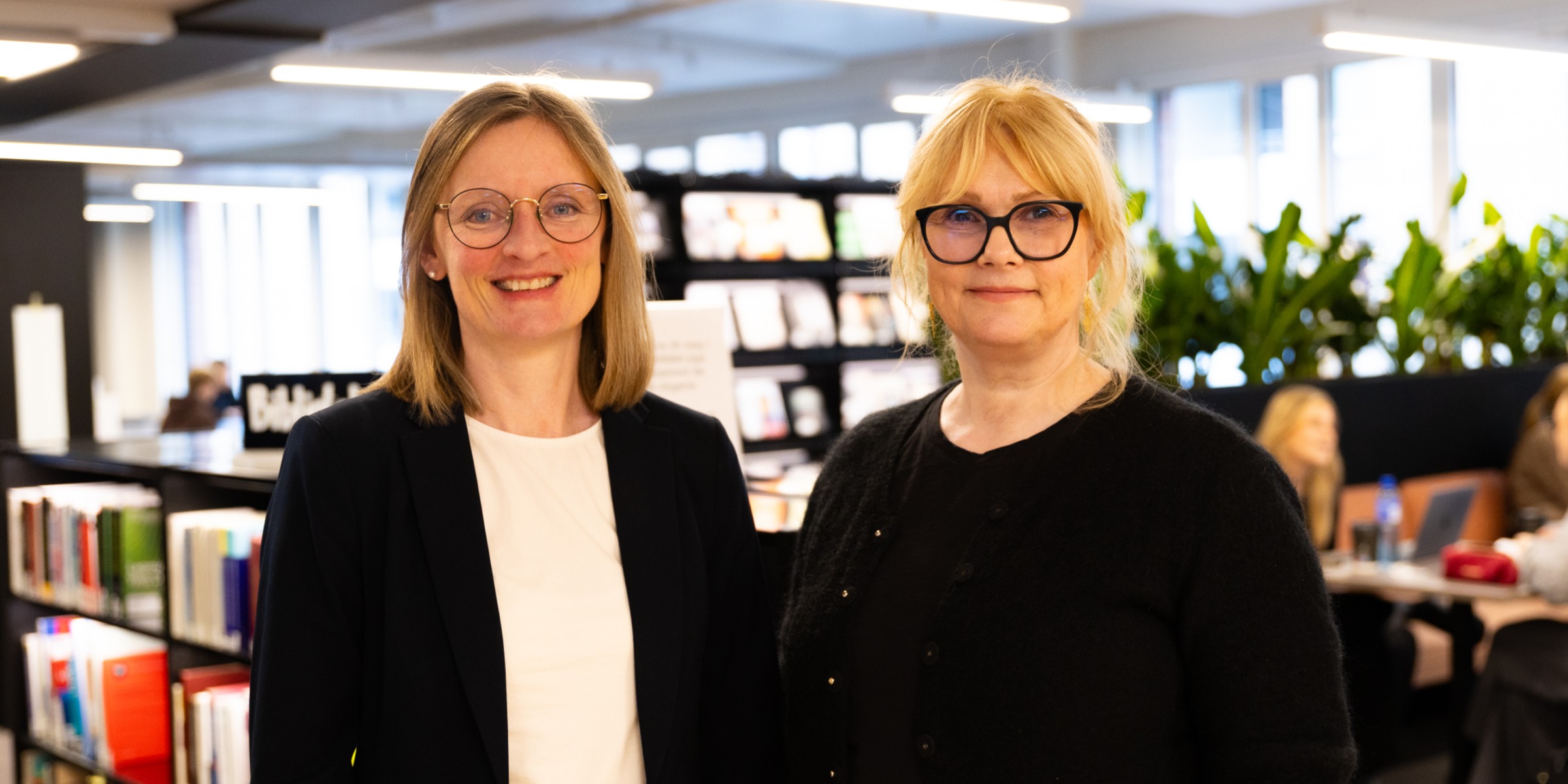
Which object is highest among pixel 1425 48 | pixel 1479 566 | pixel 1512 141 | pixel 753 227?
pixel 1425 48

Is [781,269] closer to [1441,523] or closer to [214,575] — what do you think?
[1441,523]

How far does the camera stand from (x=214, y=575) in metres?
3.01

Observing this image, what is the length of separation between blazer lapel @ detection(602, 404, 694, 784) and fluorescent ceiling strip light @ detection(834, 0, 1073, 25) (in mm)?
4247

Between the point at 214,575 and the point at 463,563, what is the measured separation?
1774 mm

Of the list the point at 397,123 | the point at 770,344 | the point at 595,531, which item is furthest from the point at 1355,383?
the point at 397,123

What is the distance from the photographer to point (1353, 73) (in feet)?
36.2

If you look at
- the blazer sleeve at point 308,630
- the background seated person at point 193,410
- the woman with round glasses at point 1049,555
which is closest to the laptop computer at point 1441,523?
the woman with round glasses at point 1049,555

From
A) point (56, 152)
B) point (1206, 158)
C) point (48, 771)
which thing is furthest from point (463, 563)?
point (1206, 158)

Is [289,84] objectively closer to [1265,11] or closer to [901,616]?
[1265,11]

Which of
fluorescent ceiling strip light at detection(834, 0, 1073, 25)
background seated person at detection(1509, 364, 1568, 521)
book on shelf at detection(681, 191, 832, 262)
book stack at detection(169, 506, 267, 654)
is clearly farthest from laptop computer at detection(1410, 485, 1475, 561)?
book stack at detection(169, 506, 267, 654)

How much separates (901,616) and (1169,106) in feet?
38.0

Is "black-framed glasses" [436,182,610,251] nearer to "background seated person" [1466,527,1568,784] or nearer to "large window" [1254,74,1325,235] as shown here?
"background seated person" [1466,527,1568,784]

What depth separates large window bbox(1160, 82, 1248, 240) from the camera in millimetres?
11836

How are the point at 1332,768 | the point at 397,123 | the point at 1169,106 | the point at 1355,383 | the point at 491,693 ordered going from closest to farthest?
the point at 1332,768 < the point at 491,693 < the point at 1355,383 < the point at 1169,106 < the point at 397,123
